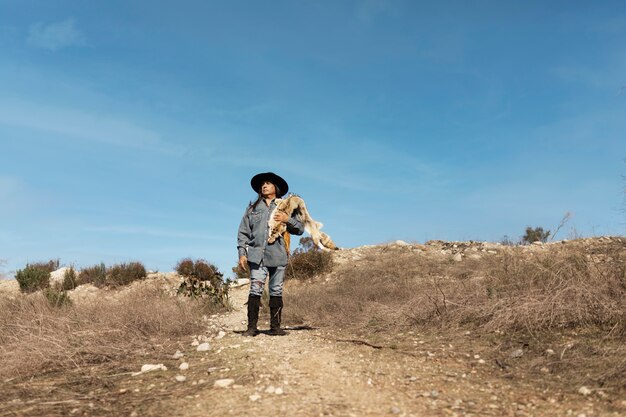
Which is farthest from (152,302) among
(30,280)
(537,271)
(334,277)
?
(30,280)

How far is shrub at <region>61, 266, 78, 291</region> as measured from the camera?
18.7 meters

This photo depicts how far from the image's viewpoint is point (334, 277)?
53.4 ft

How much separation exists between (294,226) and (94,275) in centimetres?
1458

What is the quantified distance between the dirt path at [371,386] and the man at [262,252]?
1.14 m

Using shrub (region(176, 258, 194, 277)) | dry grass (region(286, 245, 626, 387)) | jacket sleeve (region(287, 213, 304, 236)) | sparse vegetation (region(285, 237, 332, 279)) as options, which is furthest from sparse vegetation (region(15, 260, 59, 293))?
jacket sleeve (region(287, 213, 304, 236))

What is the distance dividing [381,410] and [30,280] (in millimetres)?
18025

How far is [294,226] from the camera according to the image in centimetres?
771

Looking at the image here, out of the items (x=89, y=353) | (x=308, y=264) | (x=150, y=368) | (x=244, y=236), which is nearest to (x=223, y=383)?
(x=150, y=368)

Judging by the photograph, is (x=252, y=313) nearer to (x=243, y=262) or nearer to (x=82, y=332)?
(x=243, y=262)

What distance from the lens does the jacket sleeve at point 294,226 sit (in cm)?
767

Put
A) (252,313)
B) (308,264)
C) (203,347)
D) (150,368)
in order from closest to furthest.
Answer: (150,368) < (203,347) < (252,313) < (308,264)

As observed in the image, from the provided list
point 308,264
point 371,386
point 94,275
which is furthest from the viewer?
point 94,275

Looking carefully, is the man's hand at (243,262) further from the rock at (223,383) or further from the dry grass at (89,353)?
the rock at (223,383)

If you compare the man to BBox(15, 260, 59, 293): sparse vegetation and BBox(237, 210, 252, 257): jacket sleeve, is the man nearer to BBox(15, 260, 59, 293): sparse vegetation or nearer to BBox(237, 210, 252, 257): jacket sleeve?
BBox(237, 210, 252, 257): jacket sleeve
